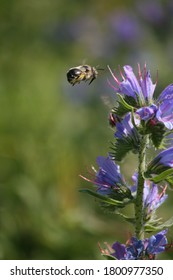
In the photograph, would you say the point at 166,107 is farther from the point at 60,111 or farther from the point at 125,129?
the point at 60,111

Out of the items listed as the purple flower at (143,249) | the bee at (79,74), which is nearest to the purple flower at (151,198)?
the purple flower at (143,249)

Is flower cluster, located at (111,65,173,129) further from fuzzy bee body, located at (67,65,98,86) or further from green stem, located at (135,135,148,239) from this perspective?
fuzzy bee body, located at (67,65,98,86)

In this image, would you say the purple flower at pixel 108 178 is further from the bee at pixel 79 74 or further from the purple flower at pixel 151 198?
the bee at pixel 79 74

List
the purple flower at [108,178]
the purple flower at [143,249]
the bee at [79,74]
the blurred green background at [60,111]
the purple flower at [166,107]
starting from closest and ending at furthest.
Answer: the purple flower at [143,249], the purple flower at [166,107], the purple flower at [108,178], the bee at [79,74], the blurred green background at [60,111]

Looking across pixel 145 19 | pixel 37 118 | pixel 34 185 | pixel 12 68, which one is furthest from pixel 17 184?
pixel 145 19

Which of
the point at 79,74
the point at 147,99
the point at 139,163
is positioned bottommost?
the point at 139,163

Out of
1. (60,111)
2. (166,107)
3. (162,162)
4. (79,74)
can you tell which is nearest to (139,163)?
(162,162)

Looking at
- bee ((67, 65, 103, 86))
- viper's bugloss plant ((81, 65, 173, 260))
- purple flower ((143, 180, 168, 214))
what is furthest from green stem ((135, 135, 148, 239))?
bee ((67, 65, 103, 86))
